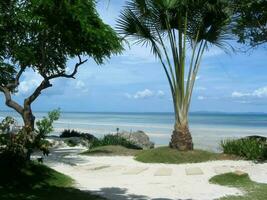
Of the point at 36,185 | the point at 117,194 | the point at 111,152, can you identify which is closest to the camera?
the point at 117,194

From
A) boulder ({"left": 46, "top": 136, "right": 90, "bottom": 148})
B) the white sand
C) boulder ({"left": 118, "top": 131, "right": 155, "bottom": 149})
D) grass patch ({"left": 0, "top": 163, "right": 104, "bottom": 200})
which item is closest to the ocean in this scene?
boulder ({"left": 118, "top": 131, "right": 155, "bottom": 149})

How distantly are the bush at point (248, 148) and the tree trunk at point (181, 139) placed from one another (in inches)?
52.1

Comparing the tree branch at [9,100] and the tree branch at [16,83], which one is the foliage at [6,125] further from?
the tree branch at [16,83]

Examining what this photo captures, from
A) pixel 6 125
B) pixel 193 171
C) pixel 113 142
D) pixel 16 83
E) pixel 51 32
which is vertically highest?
pixel 51 32

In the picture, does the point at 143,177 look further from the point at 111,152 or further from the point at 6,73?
the point at 6,73

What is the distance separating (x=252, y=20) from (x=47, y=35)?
23.8ft

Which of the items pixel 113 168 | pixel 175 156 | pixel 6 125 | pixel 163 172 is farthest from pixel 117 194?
pixel 175 156

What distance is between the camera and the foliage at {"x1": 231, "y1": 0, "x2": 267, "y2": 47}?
11.6 metres

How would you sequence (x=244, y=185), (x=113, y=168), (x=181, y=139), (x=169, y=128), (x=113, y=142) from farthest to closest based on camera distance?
(x=169, y=128) → (x=113, y=142) → (x=181, y=139) → (x=113, y=168) → (x=244, y=185)

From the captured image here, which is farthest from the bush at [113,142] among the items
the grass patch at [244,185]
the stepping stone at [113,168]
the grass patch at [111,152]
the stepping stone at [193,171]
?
the grass patch at [244,185]

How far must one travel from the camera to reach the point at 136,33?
18.8 metres

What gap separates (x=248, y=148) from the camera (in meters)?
17.3

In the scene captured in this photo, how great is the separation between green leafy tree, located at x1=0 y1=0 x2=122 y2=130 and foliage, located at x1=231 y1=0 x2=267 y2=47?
4.94 m

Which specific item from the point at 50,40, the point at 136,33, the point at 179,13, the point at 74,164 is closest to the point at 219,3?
the point at 179,13
